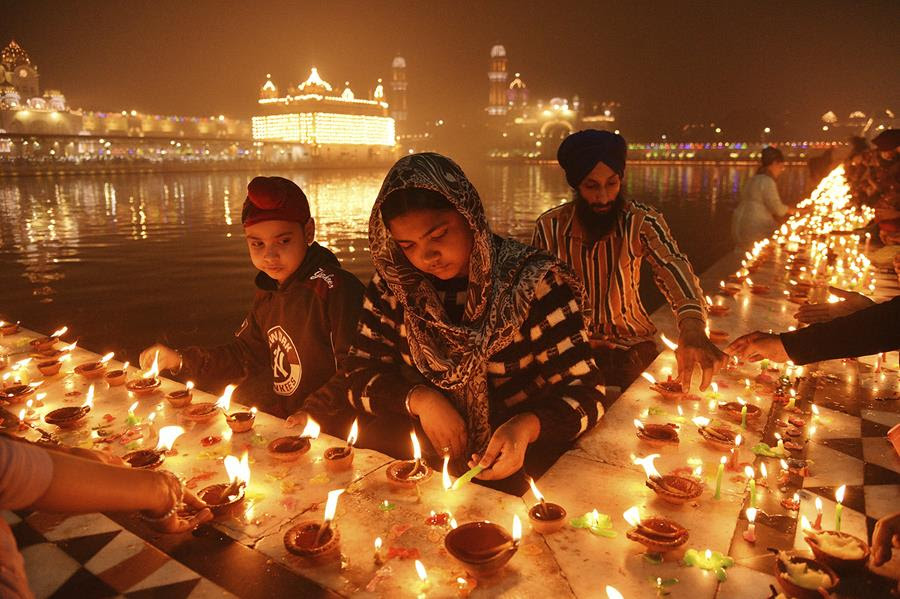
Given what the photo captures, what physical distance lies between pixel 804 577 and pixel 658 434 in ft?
3.85

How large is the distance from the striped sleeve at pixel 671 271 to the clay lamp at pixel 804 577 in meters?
1.85

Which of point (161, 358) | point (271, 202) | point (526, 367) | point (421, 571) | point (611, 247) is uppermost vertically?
point (271, 202)

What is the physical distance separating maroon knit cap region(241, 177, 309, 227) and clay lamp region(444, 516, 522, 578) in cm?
248

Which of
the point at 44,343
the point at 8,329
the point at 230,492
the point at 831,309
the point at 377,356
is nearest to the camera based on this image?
the point at 230,492

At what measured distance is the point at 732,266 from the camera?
33.4 feet

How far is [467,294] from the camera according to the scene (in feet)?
9.70

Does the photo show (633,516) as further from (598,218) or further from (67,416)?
(67,416)

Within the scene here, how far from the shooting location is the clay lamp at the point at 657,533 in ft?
6.95

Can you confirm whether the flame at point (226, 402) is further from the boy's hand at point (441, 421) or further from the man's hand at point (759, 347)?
the man's hand at point (759, 347)

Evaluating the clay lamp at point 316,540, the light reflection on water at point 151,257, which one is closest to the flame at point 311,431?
the clay lamp at point 316,540

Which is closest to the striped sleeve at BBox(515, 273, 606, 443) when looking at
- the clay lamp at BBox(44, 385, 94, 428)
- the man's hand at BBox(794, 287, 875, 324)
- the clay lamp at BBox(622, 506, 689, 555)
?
the clay lamp at BBox(622, 506, 689, 555)

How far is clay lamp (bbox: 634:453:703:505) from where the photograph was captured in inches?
97.6

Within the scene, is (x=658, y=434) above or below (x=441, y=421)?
below

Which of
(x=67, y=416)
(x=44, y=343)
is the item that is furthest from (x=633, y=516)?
(x=44, y=343)
